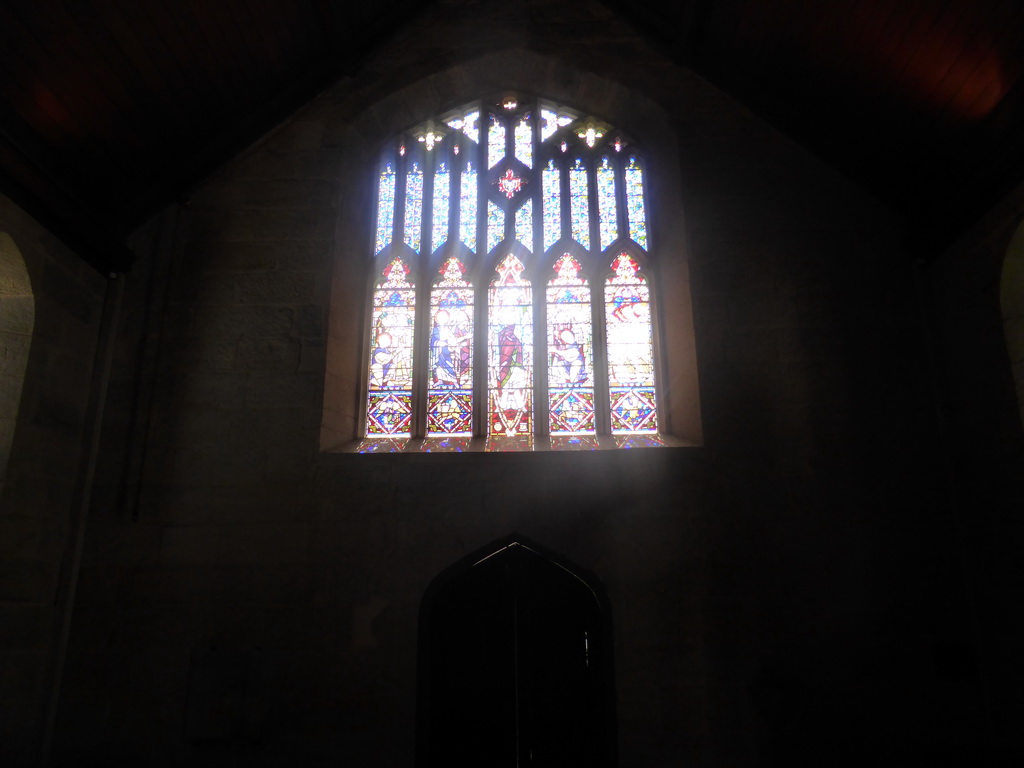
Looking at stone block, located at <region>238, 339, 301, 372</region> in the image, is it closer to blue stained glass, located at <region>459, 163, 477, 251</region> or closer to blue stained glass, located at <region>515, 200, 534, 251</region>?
blue stained glass, located at <region>459, 163, 477, 251</region>

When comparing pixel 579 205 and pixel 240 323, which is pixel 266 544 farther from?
pixel 579 205

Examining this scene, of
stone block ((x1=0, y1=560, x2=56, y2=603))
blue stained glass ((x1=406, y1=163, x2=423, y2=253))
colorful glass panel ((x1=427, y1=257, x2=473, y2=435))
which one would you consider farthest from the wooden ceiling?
stone block ((x1=0, y1=560, x2=56, y2=603))

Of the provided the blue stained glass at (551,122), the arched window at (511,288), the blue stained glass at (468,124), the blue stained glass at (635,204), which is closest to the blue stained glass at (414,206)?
the arched window at (511,288)

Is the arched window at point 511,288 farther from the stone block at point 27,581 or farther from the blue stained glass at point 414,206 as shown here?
the stone block at point 27,581

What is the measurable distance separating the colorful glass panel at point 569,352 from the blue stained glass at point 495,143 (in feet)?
3.40

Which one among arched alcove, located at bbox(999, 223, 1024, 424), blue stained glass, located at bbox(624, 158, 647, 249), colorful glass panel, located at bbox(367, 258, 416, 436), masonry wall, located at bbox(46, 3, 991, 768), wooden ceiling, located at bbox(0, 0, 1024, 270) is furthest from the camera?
blue stained glass, located at bbox(624, 158, 647, 249)

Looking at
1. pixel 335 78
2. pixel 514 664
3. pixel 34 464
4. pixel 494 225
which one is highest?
pixel 335 78

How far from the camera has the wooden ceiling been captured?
141 inches

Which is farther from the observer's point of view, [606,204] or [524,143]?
[524,143]

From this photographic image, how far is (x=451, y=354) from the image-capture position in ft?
16.1

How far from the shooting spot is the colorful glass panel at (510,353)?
4.73 metres

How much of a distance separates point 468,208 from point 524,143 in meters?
0.75

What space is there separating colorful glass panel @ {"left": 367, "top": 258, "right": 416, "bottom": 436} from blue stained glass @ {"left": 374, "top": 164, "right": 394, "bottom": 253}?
0.20 m

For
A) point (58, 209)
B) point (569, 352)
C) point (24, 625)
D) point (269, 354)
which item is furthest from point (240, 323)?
point (569, 352)
